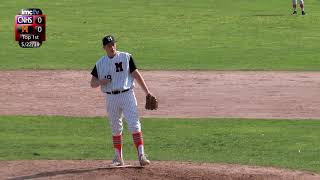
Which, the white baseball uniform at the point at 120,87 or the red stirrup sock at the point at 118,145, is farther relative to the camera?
the red stirrup sock at the point at 118,145

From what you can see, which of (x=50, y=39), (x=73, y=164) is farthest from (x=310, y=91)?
(x=50, y=39)

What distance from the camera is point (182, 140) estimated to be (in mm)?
16734

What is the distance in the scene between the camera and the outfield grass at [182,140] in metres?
15.0

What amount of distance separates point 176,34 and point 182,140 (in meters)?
18.2

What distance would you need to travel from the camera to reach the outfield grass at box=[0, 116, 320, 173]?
49.3ft

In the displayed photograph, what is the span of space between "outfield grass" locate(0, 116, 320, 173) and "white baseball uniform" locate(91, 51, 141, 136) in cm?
177

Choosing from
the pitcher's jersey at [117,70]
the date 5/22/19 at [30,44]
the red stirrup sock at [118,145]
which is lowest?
the red stirrup sock at [118,145]

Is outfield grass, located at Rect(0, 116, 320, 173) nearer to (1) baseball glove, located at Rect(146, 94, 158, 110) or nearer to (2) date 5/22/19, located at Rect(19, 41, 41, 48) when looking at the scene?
(1) baseball glove, located at Rect(146, 94, 158, 110)

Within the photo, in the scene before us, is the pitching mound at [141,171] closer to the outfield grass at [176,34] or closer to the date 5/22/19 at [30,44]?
the outfield grass at [176,34]
